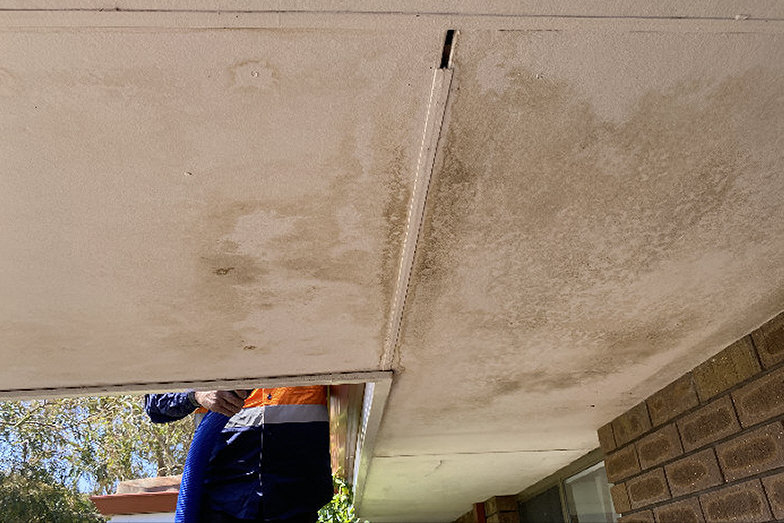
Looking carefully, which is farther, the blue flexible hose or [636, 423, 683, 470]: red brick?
[636, 423, 683, 470]: red brick

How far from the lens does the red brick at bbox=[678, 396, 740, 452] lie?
262cm

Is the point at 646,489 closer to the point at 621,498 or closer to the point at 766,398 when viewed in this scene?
the point at 621,498

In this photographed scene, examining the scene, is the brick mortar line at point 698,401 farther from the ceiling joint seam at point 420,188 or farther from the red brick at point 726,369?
the ceiling joint seam at point 420,188

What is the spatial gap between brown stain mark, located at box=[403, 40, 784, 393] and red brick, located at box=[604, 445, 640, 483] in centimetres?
155

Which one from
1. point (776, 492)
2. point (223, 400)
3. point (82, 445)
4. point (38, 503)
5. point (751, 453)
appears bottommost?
point (776, 492)

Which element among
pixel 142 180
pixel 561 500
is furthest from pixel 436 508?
pixel 142 180

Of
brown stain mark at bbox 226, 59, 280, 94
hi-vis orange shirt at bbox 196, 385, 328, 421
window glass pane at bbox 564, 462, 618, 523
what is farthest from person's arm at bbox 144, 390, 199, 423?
window glass pane at bbox 564, 462, 618, 523

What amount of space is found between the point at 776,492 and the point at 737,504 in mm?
269

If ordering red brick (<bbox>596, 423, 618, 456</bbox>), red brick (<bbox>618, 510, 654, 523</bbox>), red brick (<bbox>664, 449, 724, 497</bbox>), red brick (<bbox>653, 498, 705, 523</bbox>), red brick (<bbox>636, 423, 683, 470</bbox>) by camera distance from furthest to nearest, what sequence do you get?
1. red brick (<bbox>596, 423, 618, 456</bbox>)
2. red brick (<bbox>618, 510, 654, 523</bbox>)
3. red brick (<bbox>636, 423, 683, 470</bbox>)
4. red brick (<bbox>653, 498, 705, 523</bbox>)
5. red brick (<bbox>664, 449, 724, 497</bbox>)

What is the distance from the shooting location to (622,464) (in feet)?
11.7

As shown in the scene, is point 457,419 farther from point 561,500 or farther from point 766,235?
point 561,500

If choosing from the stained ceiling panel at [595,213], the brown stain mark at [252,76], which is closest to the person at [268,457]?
the stained ceiling panel at [595,213]

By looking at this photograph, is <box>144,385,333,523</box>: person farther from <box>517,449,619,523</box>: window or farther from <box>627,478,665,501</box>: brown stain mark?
<box>517,449,619,523</box>: window

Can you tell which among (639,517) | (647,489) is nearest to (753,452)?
(647,489)
